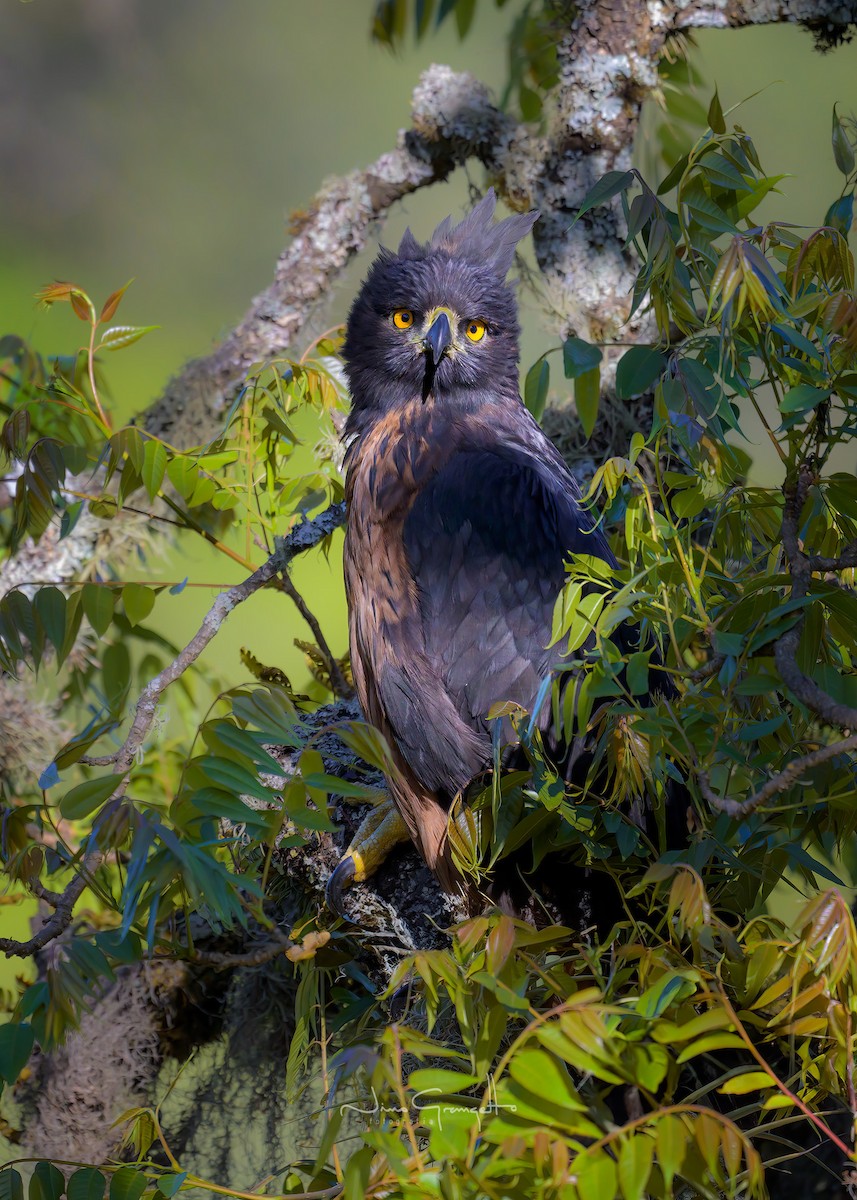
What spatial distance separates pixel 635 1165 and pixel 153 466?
1043 millimetres

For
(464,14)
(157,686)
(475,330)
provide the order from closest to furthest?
1. (157,686)
2. (475,330)
3. (464,14)

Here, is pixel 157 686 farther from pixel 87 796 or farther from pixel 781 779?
pixel 781 779

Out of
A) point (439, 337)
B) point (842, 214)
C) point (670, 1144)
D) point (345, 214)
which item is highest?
point (345, 214)

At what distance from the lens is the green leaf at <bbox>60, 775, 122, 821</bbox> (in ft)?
3.17

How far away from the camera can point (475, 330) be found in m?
1.83

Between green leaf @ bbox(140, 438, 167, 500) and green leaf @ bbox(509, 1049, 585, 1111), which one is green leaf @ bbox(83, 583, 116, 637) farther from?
green leaf @ bbox(509, 1049, 585, 1111)

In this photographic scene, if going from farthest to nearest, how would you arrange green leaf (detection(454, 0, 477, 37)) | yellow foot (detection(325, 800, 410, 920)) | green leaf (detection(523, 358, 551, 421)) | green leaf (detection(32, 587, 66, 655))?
green leaf (detection(454, 0, 477, 37)) → yellow foot (detection(325, 800, 410, 920)) → green leaf (detection(32, 587, 66, 655)) → green leaf (detection(523, 358, 551, 421))

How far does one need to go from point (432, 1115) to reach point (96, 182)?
693 cm

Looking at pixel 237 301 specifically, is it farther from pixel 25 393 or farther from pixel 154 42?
pixel 25 393

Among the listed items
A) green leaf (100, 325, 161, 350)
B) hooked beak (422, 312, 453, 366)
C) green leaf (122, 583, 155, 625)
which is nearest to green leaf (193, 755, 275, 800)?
green leaf (122, 583, 155, 625)

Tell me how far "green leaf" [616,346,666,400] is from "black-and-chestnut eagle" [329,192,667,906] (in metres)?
0.52

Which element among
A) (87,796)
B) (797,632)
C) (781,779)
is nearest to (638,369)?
(797,632)

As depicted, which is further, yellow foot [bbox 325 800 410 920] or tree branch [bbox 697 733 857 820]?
yellow foot [bbox 325 800 410 920]

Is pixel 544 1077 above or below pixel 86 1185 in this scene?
above
